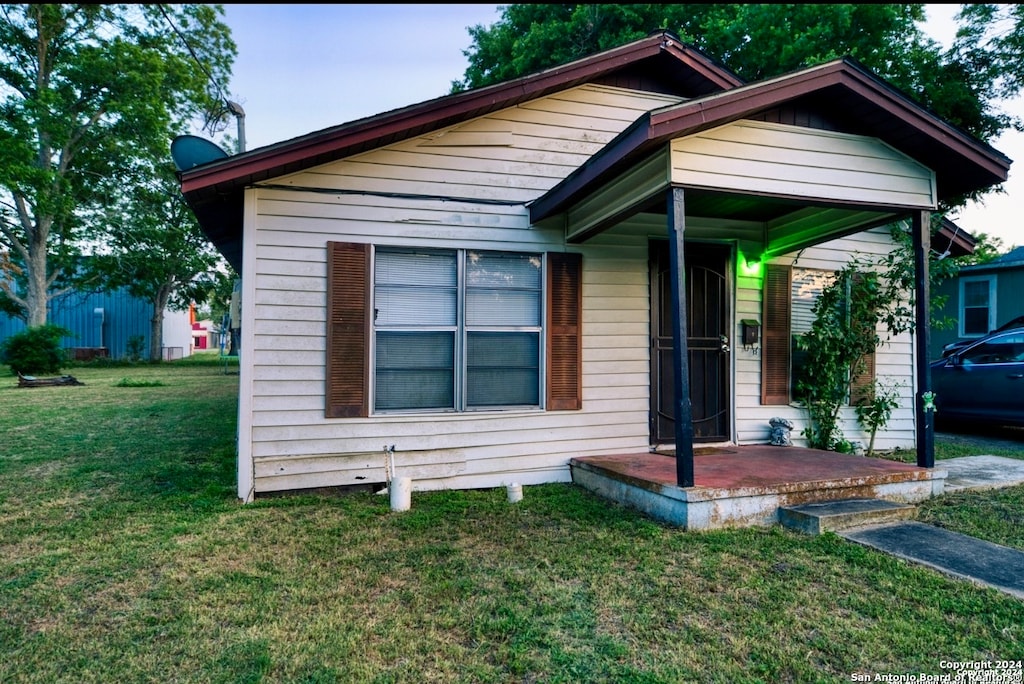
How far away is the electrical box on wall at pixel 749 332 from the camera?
5.49m

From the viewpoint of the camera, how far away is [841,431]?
5.94 m

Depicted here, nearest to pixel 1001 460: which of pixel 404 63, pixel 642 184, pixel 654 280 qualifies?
pixel 654 280

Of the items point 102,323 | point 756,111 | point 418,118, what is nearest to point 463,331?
point 418,118

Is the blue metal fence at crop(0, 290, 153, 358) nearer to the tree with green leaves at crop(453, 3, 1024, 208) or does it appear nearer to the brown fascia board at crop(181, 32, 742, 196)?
the tree with green leaves at crop(453, 3, 1024, 208)

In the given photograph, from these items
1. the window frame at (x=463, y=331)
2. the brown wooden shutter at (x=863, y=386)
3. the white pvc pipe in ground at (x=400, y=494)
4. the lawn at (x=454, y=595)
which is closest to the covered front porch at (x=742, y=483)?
the lawn at (x=454, y=595)

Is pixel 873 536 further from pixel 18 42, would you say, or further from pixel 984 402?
pixel 18 42

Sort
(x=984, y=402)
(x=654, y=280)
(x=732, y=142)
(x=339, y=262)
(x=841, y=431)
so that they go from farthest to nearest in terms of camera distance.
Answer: (x=984, y=402)
(x=841, y=431)
(x=654, y=280)
(x=339, y=262)
(x=732, y=142)

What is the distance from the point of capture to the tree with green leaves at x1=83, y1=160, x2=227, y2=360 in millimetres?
18062

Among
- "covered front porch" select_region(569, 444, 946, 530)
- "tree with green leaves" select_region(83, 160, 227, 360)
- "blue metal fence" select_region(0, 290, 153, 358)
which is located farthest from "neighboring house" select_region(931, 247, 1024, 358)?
"blue metal fence" select_region(0, 290, 153, 358)

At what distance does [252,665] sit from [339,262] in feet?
10.1

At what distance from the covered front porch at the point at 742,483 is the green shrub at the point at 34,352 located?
15493 mm

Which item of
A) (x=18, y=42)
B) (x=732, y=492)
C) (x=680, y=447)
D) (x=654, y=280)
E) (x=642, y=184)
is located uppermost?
(x=18, y=42)

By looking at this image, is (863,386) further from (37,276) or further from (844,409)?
(37,276)

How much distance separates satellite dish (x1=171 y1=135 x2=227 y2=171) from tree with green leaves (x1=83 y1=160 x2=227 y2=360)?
14673mm
